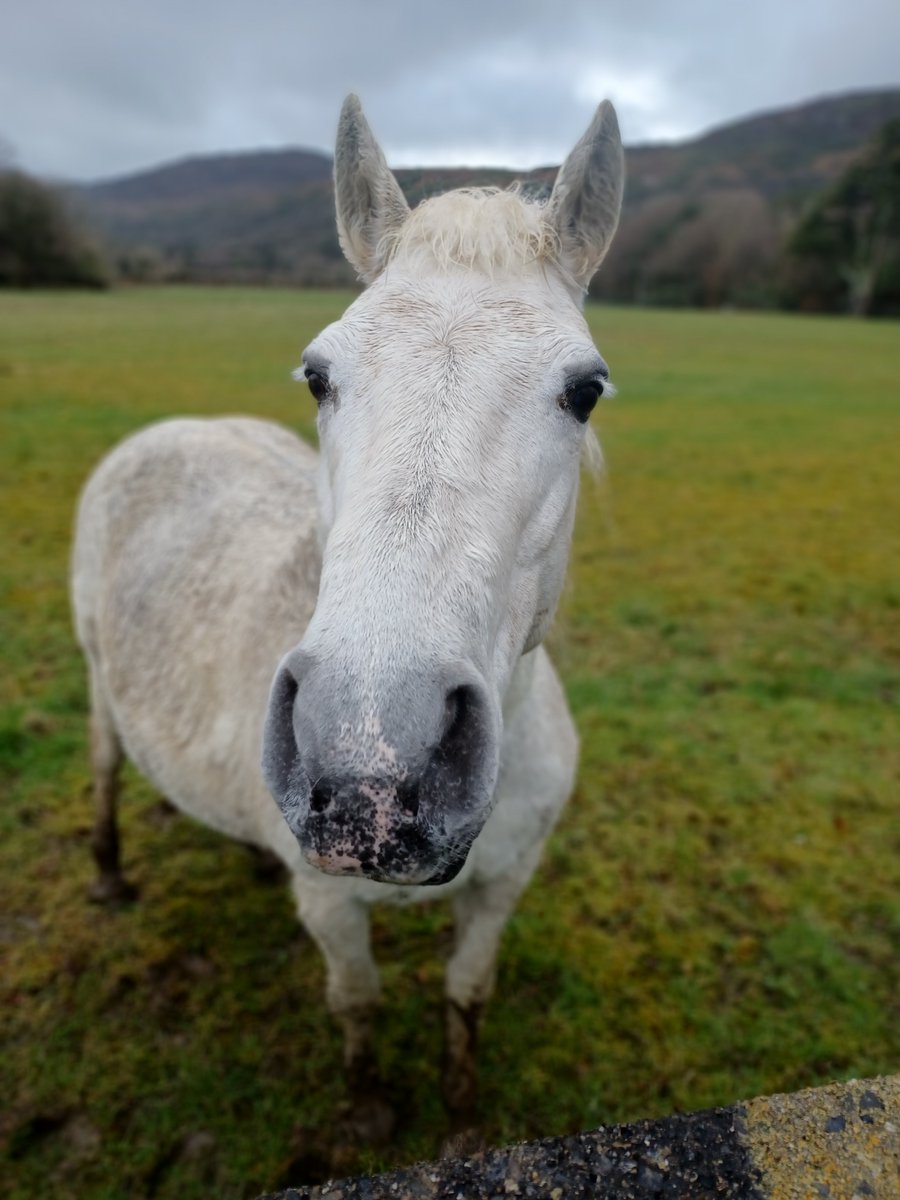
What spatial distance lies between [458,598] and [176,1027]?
106 inches

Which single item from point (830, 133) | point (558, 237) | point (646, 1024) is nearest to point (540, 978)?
point (646, 1024)

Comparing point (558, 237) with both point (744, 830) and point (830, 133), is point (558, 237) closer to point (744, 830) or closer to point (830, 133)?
point (744, 830)

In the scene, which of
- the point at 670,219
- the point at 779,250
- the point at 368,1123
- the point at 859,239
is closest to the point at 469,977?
the point at 368,1123

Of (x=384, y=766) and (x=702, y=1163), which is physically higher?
(x=384, y=766)

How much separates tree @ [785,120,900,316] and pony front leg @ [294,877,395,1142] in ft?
200

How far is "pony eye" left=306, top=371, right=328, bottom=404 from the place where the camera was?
5.73ft

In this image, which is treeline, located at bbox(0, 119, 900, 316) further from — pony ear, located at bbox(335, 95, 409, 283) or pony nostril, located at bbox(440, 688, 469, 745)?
pony nostril, located at bbox(440, 688, 469, 745)

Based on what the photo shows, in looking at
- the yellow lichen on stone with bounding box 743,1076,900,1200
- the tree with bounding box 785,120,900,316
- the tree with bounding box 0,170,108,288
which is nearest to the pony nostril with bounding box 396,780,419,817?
the yellow lichen on stone with bounding box 743,1076,900,1200

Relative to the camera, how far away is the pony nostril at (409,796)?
3.71ft

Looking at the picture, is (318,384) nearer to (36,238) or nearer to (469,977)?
(469,977)

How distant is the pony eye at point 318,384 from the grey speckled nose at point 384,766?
823mm

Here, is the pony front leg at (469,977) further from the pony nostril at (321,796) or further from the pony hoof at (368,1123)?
the pony nostril at (321,796)

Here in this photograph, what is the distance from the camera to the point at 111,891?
3.49 meters

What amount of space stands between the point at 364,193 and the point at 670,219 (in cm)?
7772
